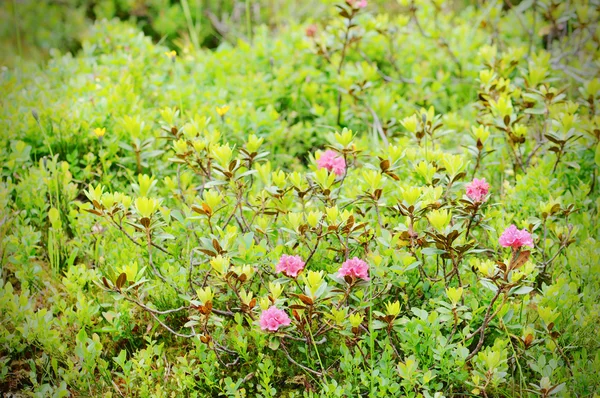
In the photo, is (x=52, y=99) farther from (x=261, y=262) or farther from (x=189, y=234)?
(x=261, y=262)

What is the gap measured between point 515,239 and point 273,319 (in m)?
0.88

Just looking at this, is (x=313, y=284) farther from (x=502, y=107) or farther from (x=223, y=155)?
(x=502, y=107)

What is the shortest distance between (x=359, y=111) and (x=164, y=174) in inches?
51.7

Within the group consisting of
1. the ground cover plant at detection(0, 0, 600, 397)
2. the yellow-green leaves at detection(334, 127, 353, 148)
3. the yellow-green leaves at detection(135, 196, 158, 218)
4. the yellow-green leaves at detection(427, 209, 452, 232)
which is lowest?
the ground cover plant at detection(0, 0, 600, 397)

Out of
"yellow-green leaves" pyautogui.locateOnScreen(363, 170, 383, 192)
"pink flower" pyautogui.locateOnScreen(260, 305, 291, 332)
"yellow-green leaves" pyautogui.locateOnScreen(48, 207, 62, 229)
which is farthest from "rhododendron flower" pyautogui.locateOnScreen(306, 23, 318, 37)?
"pink flower" pyautogui.locateOnScreen(260, 305, 291, 332)

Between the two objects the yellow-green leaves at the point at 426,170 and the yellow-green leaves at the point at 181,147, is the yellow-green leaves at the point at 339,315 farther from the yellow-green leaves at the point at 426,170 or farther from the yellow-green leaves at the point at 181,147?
the yellow-green leaves at the point at 181,147

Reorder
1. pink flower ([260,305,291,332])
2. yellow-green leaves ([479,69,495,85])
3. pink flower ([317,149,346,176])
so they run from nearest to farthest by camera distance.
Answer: pink flower ([260,305,291,332]), pink flower ([317,149,346,176]), yellow-green leaves ([479,69,495,85])

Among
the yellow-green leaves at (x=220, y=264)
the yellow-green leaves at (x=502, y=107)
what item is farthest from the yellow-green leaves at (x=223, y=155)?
the yellow-green leaves at (x=502, y=107)

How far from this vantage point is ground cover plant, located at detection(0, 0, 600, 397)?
2.20 meters

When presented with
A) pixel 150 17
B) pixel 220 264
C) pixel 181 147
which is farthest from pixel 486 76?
pixel 150 17

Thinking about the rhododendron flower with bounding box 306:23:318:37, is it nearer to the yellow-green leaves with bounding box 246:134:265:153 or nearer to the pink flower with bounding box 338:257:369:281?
the yellow-green leaves with bounding box 246:134:265:153

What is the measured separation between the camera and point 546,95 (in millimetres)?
3148

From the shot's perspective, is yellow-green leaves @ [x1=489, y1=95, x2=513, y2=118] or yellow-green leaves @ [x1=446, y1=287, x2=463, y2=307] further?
yellow-green leaves @ [x1=489, y1=95, x2=513, y2=118]

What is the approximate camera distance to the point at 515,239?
2.15m
